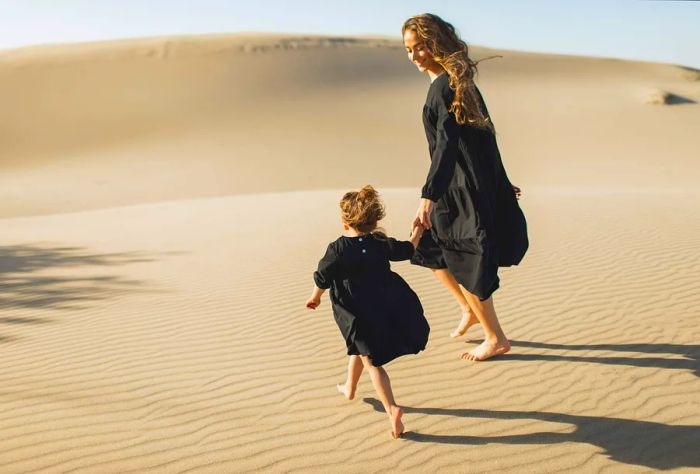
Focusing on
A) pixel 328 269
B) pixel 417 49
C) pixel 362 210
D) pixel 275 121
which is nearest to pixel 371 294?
pixel 328 269

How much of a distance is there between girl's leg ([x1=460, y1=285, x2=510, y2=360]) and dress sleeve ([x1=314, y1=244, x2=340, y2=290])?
116cm

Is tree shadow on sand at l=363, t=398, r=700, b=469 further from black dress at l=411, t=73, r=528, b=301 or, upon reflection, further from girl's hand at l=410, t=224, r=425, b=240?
girl's hand at l=410, t=224, r=425, b=240

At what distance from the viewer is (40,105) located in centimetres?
3559

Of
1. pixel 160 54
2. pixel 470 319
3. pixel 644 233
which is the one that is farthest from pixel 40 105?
pixel 470 319

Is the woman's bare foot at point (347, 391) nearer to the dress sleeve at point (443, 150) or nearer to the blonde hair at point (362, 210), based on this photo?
the blonde hair at point (362, 210)

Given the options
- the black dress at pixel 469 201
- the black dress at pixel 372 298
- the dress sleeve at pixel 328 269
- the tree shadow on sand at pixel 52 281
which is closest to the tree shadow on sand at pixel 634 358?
the black dress at pixel 469 201

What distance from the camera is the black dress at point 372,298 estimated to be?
3.94 meters

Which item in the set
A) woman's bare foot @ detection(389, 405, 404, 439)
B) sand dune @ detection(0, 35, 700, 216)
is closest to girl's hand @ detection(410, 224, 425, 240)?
woman's bare foot @ detection(389, 405, 404, 439)

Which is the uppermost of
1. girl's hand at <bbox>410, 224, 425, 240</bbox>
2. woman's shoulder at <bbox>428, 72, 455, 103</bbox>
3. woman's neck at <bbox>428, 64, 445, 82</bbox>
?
woman's neck at <bbox>428, 64, 445, 82</bbox>

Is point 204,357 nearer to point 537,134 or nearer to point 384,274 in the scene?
point 384,274

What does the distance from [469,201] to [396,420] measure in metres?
1.37

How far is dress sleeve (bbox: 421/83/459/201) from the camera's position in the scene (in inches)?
170

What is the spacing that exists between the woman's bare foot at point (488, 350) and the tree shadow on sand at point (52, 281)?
11.4 ft

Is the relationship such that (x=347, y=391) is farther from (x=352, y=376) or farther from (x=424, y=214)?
(x=424, y=214)
